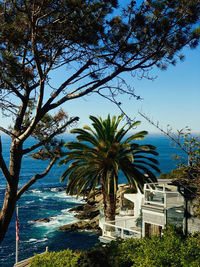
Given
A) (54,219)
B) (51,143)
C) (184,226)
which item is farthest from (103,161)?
(54,219)

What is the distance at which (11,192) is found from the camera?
293 inches

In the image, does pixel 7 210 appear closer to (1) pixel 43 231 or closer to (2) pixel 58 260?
(2) pixel 58 260

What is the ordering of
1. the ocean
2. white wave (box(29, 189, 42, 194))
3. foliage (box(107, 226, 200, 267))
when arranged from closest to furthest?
1. foliage (box(107, 226, 200, 267))
2. the ocean
3. white wave (box(29, 189, 42, 194))

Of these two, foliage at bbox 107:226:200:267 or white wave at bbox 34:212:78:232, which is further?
white wave at bbox 34:212:78:232

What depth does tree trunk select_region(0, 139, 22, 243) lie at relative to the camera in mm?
7258

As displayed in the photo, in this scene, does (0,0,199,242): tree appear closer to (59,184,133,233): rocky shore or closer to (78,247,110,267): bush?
(78,247,110,267): bush

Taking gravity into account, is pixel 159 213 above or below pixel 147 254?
above

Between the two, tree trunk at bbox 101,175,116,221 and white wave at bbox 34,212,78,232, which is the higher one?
tree trunk at bbox 101,175,116,221

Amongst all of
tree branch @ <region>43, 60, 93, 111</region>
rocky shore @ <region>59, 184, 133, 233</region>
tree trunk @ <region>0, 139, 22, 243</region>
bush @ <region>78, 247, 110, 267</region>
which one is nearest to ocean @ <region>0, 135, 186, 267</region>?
rocky shore @ <region>59, 184, 133, 233</region>

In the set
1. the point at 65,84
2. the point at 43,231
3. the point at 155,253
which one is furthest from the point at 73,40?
the point at 43,231

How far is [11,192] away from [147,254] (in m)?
5.40

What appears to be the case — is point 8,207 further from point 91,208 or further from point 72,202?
point 72,202

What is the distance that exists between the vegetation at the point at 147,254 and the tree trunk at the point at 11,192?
477cm

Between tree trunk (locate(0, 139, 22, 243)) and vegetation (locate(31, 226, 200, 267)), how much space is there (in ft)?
15.7
